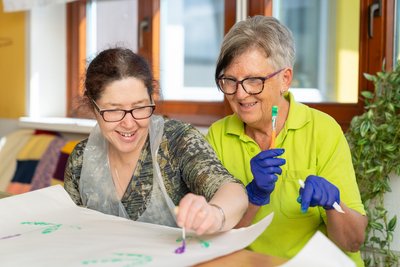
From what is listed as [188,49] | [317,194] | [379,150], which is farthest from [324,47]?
[317,194]

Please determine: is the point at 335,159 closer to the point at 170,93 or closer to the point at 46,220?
the point at 46,220

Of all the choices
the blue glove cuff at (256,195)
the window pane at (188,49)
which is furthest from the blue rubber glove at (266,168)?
the window pane at (188,49)

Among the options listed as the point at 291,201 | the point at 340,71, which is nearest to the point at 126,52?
the point at 291,201

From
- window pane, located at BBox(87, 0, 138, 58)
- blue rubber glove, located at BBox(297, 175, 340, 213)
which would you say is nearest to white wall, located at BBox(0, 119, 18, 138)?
window pane, located at BBox(87, 0, 138, 58)

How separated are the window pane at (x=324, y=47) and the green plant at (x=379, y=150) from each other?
0.31 metres

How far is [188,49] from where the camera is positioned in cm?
278

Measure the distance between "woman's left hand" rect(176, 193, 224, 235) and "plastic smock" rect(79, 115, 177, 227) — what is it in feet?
1.08

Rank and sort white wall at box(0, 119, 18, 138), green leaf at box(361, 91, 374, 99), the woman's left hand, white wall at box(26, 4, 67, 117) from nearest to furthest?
1. the woman's left hand
2. green leaf at box(361, 91, 374, 99)
3. white wall at box(26, 4, 67, 117)
4. white wall at box(0, 119, 18, 138)

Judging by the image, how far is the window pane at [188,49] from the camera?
270 cm

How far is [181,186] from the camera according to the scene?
1.30 metres

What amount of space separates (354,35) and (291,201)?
0.96 metres

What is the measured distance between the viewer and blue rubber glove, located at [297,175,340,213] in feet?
3.44

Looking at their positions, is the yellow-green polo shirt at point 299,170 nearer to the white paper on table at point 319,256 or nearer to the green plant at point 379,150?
the green plant at point 379,150

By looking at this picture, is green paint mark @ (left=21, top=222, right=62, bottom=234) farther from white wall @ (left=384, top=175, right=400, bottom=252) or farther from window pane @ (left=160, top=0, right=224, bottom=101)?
window pane @ (left=160, top=0, right=224, bottom=101)
